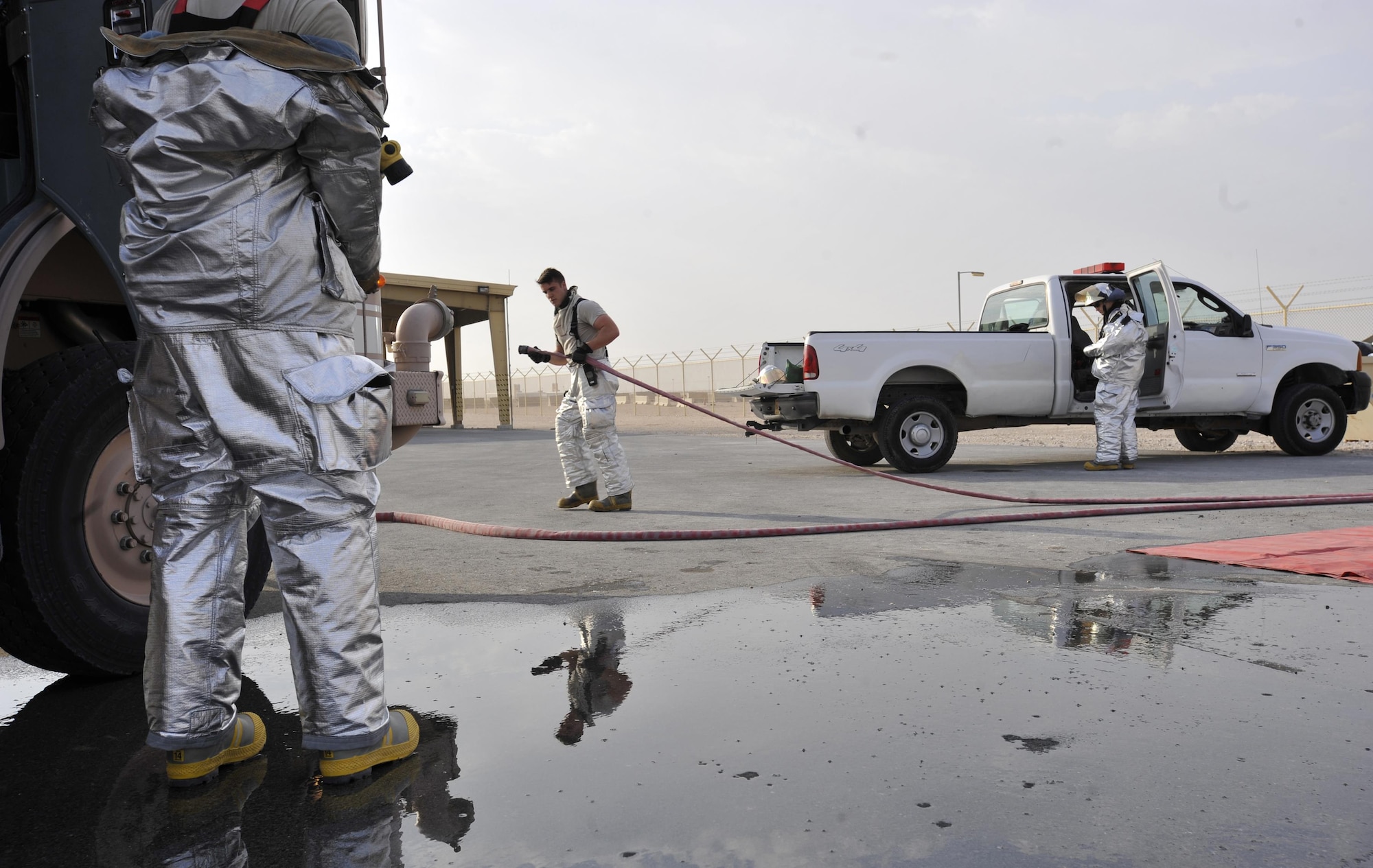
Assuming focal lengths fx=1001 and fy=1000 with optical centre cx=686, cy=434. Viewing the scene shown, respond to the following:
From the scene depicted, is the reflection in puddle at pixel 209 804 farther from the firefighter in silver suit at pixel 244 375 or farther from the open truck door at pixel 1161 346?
the open truck door at pixel 1161 346

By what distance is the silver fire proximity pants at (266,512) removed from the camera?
7.63 feet

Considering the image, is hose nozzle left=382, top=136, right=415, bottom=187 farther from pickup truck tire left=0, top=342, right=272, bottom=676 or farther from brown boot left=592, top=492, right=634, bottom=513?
brown boot left=592, top=492, right=634, bottom=513

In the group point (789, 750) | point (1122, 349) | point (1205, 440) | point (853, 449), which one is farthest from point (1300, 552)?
point (1205, 440)

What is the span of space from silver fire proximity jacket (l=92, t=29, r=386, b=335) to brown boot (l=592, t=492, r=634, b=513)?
539 centimetres

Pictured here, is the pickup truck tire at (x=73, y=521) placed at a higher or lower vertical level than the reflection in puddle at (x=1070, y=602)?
higher

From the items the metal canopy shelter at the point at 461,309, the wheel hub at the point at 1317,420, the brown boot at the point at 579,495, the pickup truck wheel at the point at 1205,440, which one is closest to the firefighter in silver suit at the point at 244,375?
the brown boot at the point at 579,495

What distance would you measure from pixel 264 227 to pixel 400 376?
917 mm

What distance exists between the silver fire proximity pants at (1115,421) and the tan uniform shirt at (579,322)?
5.59 m

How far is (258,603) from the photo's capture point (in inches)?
172

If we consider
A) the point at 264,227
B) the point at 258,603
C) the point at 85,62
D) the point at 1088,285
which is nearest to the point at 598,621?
the point at 258,603

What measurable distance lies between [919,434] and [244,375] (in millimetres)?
8742

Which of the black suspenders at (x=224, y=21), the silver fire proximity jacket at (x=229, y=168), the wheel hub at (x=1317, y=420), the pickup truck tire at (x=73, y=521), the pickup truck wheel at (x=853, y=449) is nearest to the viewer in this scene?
the silver fire proximity jacket at (x=229, y=168)

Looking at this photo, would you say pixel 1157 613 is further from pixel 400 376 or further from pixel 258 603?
pixel 258 603

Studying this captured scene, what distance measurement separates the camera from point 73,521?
9.93ft
